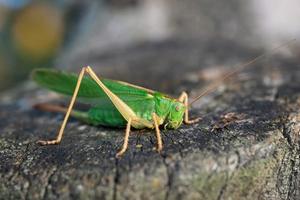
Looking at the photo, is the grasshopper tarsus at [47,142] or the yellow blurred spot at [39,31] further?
the yellow blurred spot at [39,31]

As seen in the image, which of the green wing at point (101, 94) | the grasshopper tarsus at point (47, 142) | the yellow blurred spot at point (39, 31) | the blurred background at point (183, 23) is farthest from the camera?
the yellow blurred spot at point (39, 31)

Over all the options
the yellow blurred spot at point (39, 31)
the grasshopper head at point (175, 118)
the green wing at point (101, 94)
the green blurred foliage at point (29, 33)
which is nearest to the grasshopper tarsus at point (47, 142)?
the green wing at point (101, 94)

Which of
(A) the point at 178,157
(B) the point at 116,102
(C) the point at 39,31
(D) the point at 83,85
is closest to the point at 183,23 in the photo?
(D) the point at 83,85

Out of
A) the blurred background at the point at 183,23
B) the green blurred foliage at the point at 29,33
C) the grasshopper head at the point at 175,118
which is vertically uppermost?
the green blurred foliage at the point at 29,33

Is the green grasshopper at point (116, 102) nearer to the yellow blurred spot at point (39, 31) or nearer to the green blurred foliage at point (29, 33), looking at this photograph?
the green blurred foliage at point (29, 33)

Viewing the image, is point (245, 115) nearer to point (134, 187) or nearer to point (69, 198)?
point (134, 187)

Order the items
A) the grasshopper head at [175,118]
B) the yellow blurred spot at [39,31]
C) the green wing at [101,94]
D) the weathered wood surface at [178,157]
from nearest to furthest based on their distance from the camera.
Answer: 1. the weathered wood surface at [178,157]
2. the grasshopper head at [175,118]
3. the green wing at [101,94]
4. the yellow blurred spot at [39,31]

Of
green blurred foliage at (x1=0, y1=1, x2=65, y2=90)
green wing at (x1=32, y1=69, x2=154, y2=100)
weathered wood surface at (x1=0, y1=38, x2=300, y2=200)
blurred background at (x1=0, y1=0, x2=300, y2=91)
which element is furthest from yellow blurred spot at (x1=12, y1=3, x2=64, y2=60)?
weathered wood surface at (x1=0, y1=38, x2=300, y2=200)

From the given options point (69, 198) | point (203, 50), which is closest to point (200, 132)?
point (69, 198)

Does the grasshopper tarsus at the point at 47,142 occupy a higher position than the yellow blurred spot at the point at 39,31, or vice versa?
the yellow blurred spot at the point at 39,31
